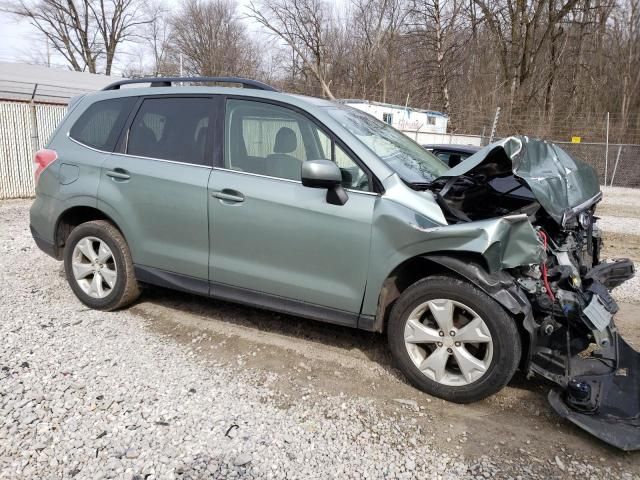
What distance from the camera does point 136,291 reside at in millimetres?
4312

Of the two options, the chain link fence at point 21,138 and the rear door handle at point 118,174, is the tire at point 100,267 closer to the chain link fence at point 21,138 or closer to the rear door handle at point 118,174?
the rear door handle at point 118,174

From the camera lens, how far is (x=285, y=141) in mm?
3600

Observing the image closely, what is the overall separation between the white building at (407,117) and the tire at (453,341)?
16578 mm

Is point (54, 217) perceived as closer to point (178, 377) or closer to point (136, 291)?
point (136, 291)

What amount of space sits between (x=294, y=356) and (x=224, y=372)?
538 mm

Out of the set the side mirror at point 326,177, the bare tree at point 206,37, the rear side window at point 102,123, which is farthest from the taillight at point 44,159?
the bare tree at point 206,37

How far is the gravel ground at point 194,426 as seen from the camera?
251cm

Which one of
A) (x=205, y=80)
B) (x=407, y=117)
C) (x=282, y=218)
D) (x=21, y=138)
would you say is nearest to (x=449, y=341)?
(x=282, y=218)

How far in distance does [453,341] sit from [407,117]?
20343mm

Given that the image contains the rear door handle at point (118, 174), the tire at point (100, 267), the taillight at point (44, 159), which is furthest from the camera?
the taillight at point (44, 159)

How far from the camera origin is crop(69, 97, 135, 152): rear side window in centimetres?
420

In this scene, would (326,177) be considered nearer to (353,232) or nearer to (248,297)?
(353,232)

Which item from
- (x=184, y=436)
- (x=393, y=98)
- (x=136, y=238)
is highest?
(x=393, y=98)

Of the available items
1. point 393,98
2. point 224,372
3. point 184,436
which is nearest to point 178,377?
point 224,372
